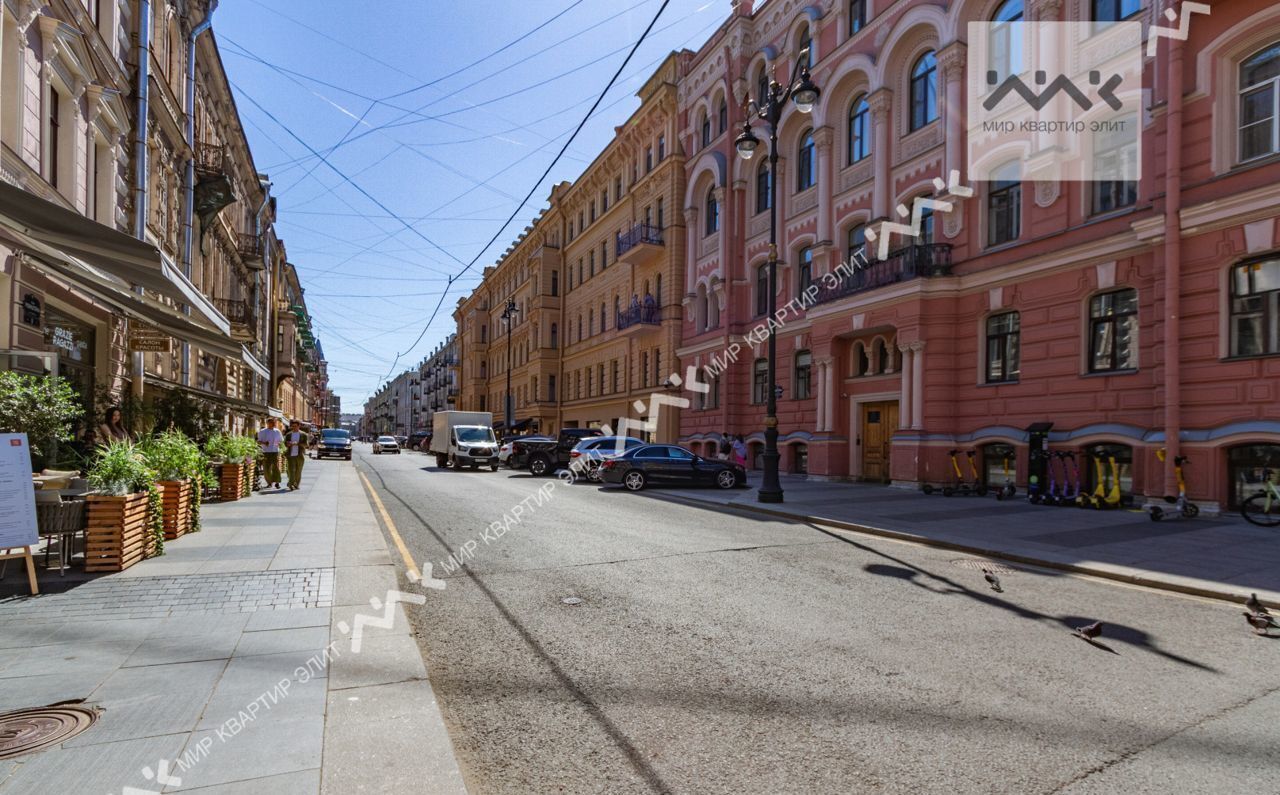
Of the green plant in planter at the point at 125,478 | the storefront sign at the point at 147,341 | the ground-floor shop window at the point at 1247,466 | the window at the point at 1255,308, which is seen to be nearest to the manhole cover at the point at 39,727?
the green plant in planter at the point at 125,478

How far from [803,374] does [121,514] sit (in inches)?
848

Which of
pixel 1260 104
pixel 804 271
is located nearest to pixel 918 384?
Answer: pixel 804 271

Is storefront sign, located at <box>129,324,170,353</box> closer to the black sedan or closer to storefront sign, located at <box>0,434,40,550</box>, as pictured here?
storefront sign, located at <box>0,434,40,550</box>

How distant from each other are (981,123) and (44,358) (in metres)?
21.2

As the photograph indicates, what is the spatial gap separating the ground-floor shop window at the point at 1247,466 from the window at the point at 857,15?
1707 centimetres

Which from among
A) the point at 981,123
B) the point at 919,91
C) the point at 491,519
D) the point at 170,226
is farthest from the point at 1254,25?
the point at 170,226

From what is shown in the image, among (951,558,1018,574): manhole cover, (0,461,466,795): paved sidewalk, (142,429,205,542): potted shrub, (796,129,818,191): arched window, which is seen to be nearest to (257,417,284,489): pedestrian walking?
(142,429,205,542): potted shrub

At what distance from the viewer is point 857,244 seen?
22.4m

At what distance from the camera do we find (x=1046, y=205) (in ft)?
53.3

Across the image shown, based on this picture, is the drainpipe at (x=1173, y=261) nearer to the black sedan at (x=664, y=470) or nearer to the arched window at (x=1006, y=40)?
the arched window at (x=1006, y=40)

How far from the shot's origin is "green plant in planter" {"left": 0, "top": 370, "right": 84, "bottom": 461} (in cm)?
823

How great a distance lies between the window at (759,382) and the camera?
1085 inches

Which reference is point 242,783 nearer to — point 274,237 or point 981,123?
point 981,123

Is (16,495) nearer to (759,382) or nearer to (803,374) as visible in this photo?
(803,374)
